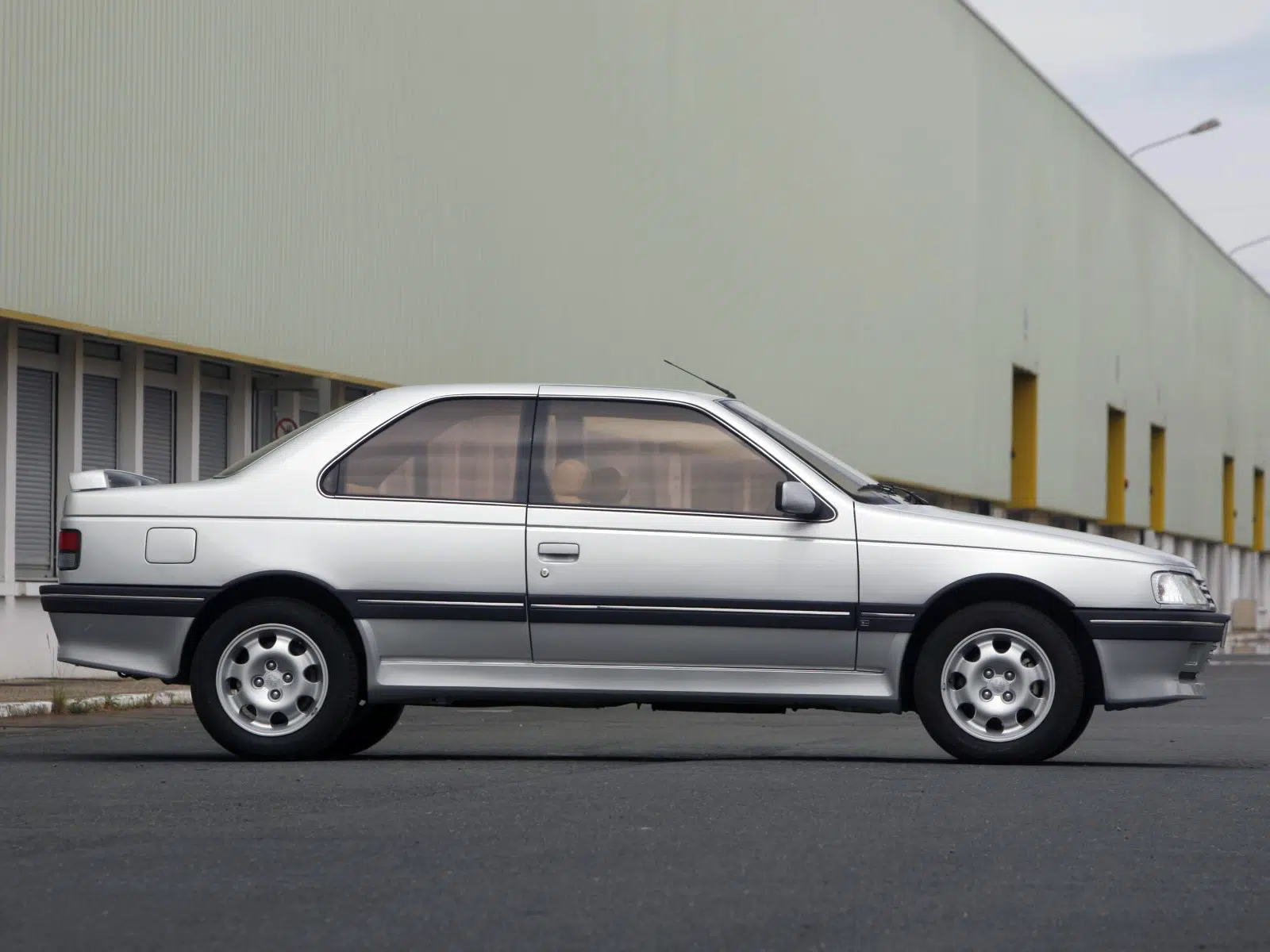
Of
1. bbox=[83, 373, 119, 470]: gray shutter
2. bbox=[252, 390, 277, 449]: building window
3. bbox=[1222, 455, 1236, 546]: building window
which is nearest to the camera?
bbox=[83, 373, 119, 470]: gray shutter

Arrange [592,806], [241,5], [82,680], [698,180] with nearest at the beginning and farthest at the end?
[592,806] < [82,680] < [241,5] < [698,180]

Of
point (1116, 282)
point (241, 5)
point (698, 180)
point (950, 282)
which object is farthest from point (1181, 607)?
point (1116, 282)

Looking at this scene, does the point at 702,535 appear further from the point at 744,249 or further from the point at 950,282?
the point at 950,282

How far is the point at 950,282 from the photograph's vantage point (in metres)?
41.2

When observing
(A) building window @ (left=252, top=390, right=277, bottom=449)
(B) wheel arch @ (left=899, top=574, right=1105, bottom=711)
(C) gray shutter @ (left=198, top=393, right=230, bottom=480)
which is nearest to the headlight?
(B) wheel arch @ (left=899, top=574, right=1105, bottom=711)

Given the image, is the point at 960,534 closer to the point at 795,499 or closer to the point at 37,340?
the point at 795,499

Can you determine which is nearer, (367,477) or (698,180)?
(367,477)

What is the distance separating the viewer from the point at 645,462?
9.79 meters

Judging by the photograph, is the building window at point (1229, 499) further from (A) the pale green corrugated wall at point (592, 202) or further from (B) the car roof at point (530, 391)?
(B) the car roof at point (530, 391)

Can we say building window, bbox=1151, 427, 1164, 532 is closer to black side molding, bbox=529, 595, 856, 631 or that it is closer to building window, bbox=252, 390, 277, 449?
building window, bbox=252, 390, 277, 449

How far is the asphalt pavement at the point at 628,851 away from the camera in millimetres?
5051

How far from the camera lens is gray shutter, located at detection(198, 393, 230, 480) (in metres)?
20.6

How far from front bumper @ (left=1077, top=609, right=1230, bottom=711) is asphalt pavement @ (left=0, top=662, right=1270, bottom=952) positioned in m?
0.35

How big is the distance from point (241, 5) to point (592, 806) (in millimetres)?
14163
